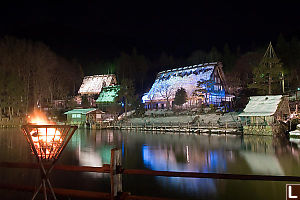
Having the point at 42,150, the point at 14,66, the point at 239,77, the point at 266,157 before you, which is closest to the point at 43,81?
the point at 14,66

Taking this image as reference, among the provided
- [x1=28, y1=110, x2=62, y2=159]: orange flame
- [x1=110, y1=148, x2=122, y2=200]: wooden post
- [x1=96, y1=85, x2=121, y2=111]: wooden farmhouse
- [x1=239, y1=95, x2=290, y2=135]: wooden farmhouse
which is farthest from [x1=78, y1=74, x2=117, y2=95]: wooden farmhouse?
[x1=110, y1=148, x2=122, y2=200]: wooden post

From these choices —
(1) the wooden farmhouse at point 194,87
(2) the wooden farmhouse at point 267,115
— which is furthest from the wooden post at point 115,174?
(1) the wooden farmhouse at point 194,87

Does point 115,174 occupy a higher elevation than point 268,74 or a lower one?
lower

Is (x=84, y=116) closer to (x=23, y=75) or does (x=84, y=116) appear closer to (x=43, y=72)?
(x=43, y=72)

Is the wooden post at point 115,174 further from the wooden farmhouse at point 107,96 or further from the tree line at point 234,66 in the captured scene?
the wooden farmhouse at point 107,96

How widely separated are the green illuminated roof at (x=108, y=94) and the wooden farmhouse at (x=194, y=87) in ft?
23.0

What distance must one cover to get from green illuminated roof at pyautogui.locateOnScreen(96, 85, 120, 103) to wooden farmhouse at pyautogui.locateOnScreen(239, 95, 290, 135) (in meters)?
29.6

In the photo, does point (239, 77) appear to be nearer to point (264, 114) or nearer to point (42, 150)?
point (264, 114)

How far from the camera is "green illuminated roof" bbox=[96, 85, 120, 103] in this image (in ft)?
175

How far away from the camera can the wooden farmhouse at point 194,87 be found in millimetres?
42541

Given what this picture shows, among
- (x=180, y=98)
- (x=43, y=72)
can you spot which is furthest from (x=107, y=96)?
(x=180, y=98)

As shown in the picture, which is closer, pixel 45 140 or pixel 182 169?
pixel 45 140

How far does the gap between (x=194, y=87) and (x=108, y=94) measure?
19427mm

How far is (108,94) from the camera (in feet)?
182
